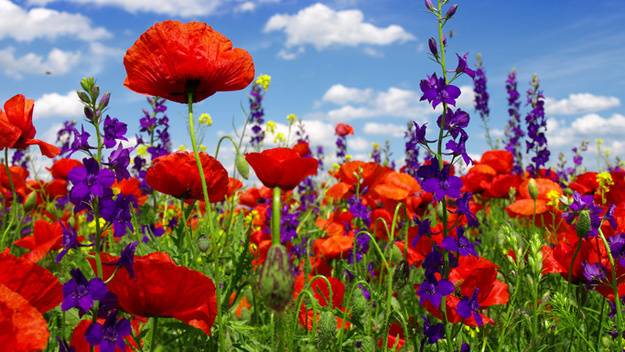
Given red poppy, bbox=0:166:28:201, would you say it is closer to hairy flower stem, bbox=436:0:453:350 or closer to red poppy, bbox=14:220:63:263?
red poppy, bbox=14:220:63:263

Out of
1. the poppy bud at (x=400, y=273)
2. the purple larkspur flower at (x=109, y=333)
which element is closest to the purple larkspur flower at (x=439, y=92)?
the poppy bud at (x=400, y=273)

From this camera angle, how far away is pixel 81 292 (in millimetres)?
1000

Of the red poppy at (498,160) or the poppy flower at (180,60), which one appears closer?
the poppy flower at (180,60)

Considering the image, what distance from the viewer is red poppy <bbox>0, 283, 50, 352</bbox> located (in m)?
0.65

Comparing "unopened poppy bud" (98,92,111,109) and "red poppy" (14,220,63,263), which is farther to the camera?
"red poppy" (14,220,63,263)

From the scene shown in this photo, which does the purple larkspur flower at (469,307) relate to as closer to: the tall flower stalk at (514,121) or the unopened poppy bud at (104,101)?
the unopened poppy bud at (104,101)

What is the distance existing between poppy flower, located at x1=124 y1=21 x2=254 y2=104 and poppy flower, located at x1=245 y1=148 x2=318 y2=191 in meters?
0.22

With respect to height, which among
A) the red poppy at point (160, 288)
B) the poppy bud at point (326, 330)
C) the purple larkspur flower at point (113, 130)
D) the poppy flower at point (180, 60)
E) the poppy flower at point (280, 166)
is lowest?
the poppy bud at point (326, 330)

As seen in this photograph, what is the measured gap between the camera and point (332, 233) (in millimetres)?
2982

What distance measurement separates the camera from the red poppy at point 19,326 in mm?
646

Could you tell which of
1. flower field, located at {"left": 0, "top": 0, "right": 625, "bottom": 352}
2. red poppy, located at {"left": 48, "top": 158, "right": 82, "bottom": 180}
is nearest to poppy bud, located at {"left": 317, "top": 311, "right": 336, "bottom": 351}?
flower field, located at {"left": 0, "top": 0, "right": 625, "bottom": 352}

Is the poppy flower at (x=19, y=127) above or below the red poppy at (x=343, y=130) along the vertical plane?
below

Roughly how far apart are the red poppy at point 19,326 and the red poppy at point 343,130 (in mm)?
5759

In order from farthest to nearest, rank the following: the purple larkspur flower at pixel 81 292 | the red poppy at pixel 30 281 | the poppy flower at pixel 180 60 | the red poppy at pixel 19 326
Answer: the poppy flower at pixel 180 60 → the purple larkspur flower at pixel 81 292 → the red poppy at pixel 30 281 → the red poppy at pixel 19 326
